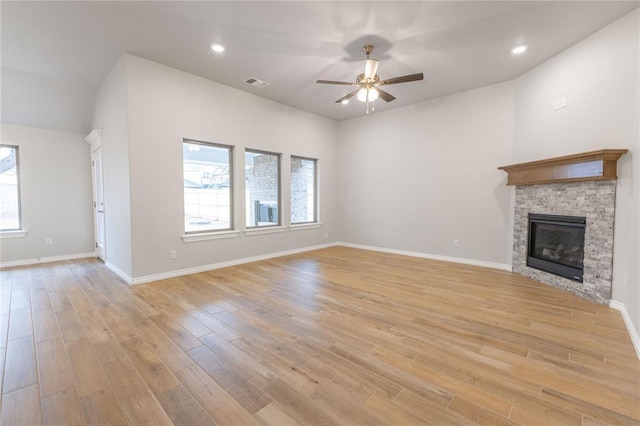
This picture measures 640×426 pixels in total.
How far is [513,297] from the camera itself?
3285mm

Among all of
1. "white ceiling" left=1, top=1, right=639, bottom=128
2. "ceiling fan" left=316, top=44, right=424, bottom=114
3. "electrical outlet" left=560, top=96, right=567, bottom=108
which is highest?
"white ceiling" left=1, top=1, right=639, bottom=128

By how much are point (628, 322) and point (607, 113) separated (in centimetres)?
225

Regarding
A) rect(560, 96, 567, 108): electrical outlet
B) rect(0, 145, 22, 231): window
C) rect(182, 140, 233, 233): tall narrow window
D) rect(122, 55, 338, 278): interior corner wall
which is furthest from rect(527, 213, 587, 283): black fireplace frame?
rect(0, 145, 22, 231): window

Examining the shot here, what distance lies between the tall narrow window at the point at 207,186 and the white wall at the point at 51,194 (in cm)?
280

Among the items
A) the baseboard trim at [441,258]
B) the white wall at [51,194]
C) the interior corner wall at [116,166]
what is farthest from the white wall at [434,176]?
the white wall at [51,194]

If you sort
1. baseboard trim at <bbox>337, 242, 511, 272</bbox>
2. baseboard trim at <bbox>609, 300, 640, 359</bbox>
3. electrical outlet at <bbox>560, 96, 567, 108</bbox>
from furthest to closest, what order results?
1. baseboard trim at <bbox>337, 242, 511, 272</bbox>
2. electrical outlet at <bbox>560, 96, 567, 108</bbox>
3. baseboard trim at <bbox>609, 300, 640, 359</bbox>

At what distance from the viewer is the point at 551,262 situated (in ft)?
12.4

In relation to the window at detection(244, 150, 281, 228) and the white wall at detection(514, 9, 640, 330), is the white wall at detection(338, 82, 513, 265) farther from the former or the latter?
the window at detection(244, 150, 281, 228)

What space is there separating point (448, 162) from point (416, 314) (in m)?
3.42

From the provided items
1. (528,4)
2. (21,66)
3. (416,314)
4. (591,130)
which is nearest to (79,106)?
(21,66)

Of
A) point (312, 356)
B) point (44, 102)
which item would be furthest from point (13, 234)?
point (312, 356)

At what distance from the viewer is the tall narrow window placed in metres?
4.44

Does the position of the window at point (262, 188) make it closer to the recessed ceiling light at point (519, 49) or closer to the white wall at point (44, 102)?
the white wall at point (44, 102)

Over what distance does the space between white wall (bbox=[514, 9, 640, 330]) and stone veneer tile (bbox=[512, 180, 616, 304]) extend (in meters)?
0.08
